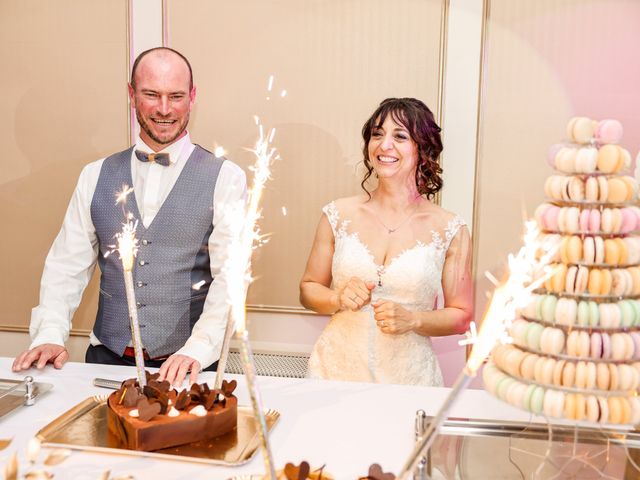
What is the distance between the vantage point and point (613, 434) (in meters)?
1.35

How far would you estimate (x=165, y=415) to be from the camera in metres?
1.46

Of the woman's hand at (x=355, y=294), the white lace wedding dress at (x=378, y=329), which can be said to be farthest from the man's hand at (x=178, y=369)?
the white lace wedding dress at (x=378, y=329)

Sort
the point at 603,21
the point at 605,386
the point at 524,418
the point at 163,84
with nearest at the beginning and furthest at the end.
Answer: the point at 605,386, the point at 524,418, the point at 163,84, the point at 603,21

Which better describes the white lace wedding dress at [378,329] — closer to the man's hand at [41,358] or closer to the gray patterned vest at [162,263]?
the gray patterned vest at [162,263]

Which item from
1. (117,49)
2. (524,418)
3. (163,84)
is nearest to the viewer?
(524,418)

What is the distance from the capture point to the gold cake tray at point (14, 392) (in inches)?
65.2

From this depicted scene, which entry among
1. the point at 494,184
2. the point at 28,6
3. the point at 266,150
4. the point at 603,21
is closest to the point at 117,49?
the point at 28,6

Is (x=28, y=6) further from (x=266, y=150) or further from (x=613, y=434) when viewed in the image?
(x=613, y=434)

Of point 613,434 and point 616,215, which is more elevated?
point 616,215

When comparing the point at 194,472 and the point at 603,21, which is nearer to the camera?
the point at 194,472

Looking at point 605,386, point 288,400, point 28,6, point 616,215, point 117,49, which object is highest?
Answer: point 28,6

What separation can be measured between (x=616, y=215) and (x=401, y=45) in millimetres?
2819

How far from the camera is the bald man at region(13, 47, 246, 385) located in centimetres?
270

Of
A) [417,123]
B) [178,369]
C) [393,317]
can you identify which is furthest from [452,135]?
[178,369]
